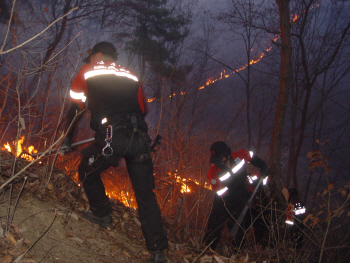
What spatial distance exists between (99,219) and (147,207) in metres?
0.75

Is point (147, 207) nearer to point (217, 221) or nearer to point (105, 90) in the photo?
point (105, 90)

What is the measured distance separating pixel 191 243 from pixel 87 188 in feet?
5.54

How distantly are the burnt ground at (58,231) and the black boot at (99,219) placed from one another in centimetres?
5

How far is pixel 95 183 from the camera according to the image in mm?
2553

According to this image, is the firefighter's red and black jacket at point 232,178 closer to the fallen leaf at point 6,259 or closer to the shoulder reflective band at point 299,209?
the shoulder reflective band at point 299,209

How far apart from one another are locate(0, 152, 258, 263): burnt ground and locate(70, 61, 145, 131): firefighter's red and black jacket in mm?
921

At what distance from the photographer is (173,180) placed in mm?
4059

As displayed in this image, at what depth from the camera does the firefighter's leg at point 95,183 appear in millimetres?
2426

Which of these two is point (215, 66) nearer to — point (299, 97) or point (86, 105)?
point (299, 97)

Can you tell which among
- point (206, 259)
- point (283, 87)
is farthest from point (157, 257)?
point (283, 87)

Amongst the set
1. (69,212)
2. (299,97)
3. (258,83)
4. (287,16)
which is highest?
(258,83)

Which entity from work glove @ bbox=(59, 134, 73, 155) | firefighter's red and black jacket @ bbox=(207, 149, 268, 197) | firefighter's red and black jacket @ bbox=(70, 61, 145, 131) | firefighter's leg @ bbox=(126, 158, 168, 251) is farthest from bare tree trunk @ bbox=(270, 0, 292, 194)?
work glove @ bbox=(59, 134, 73, 155)

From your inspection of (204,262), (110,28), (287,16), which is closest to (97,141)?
(204,262)

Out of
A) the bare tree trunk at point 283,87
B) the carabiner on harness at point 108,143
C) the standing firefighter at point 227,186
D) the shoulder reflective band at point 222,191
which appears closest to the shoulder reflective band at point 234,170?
the standing firefighter at point 227,186
